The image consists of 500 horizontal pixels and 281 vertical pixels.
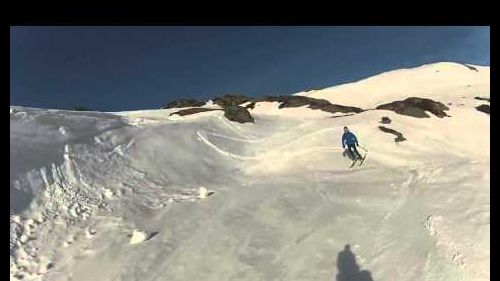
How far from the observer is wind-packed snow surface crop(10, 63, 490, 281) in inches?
506

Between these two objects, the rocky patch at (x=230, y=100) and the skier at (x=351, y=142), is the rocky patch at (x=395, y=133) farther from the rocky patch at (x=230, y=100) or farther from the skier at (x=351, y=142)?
the rocky patch at (x=230, y=100)

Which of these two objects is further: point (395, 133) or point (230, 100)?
point (230, 100)

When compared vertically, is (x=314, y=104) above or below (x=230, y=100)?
below

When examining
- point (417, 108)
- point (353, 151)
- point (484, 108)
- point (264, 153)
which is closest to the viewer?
point (353, 151)

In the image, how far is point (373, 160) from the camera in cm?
2327

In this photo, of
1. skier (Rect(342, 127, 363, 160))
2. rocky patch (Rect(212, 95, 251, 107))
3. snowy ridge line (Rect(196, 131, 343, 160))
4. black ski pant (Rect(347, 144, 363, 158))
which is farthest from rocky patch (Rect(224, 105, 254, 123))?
rocky patch (Rect(212, 95, 251, 107))

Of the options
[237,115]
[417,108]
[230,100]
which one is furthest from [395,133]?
[230,100]

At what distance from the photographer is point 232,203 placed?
56.6 feet

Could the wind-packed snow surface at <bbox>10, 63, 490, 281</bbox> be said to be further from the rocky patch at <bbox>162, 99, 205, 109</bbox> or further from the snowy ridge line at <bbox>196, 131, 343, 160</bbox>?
the rocky patch at <bbox>162, 99, 205, 109</bbox>

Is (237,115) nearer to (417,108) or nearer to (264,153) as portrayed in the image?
(264,153)

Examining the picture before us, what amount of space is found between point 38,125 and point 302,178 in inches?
413

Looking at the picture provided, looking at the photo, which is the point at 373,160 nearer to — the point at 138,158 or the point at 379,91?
the point at 138,158

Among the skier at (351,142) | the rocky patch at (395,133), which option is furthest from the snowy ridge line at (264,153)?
the rocky patch at (395,133)
